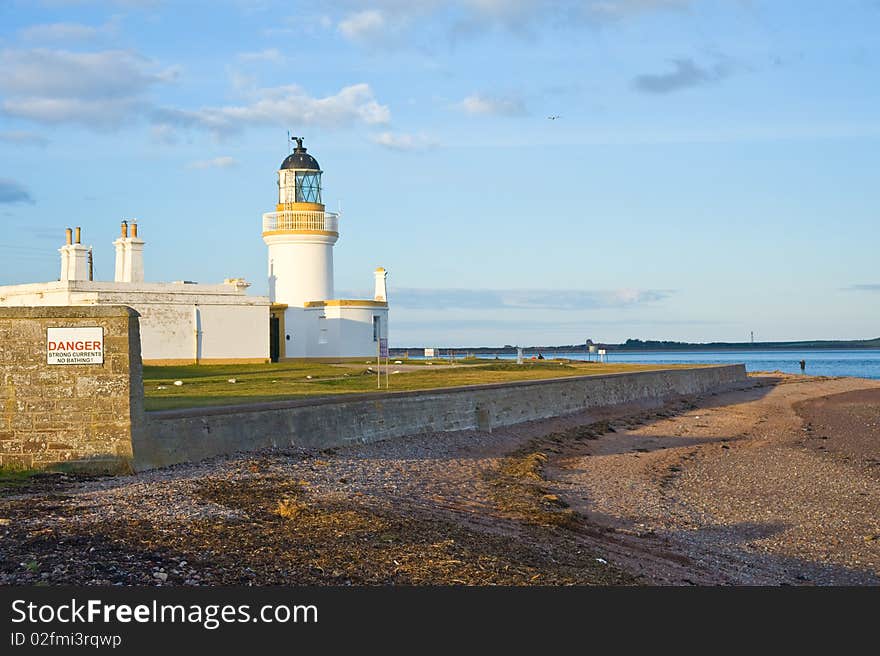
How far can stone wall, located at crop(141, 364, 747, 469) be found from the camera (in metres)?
13.6

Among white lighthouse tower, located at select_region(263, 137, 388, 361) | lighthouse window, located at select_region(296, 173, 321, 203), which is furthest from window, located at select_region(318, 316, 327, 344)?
lighthouse window, located at select_region(296, 173, 321, 203)

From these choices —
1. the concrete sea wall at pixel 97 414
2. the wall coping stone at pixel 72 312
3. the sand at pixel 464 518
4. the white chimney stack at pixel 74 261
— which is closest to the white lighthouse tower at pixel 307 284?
the white chimney stack at pixel 74 261

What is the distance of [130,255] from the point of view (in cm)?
3769

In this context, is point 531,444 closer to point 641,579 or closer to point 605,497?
point 605,497

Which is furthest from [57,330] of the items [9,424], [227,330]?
[227,330]

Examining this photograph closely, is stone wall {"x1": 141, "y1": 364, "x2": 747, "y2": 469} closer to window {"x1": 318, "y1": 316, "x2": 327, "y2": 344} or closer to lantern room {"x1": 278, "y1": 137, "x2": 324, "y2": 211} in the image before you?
window {"x1": 318, "y1": 316, "x2": 327, "y2": 344}

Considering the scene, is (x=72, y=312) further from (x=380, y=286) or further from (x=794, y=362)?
(x=794, y=362)

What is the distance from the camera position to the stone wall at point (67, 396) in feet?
40.8

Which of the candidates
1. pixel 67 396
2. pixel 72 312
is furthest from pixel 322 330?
pixel 67 396

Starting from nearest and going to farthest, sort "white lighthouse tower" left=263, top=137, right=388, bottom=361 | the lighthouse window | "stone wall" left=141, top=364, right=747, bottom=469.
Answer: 1. "stone wall" left=141, top=364, right=747, bottom=469
2. "white lighthouse tower" left=263, top=137, right=388, bottom=361
3. the lighthouse window

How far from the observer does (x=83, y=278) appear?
37125mm

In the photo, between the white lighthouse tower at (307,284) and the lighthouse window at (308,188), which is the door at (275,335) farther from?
the lighthouse window at (308,188)

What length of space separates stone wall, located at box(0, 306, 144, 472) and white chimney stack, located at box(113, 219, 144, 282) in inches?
1017

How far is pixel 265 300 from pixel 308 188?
25.1ft
